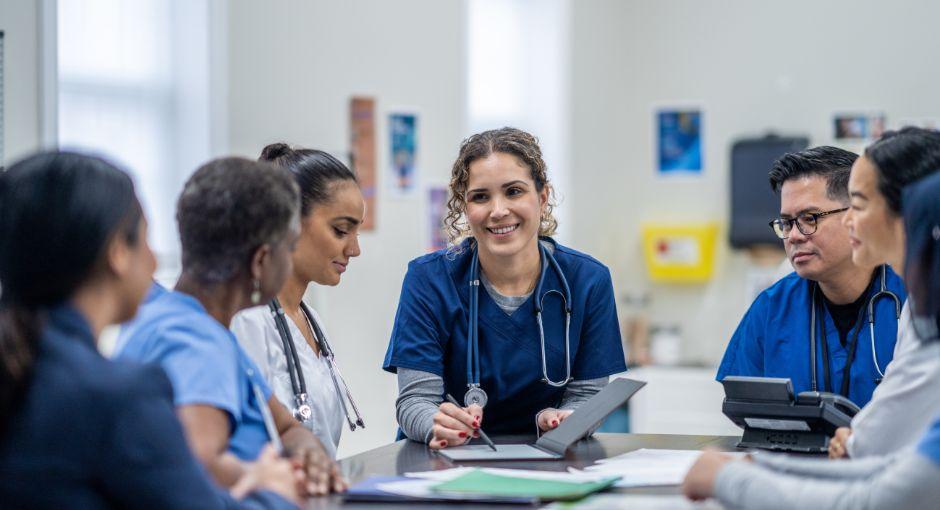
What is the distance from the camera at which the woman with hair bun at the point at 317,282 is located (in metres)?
2.12

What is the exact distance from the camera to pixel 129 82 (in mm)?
3486

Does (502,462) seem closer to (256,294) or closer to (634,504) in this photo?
(634,504)

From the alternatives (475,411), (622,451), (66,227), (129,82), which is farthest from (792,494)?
(129,82)

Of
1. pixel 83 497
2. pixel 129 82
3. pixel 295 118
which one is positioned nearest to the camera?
pixel 83 497

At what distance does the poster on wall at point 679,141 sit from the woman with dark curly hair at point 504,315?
3.24 m

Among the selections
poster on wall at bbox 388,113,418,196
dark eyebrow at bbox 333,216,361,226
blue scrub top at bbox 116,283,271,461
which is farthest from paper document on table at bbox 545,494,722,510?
poster on wall at bbox 388,113,418,196

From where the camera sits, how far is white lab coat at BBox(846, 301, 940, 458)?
5.21 ft

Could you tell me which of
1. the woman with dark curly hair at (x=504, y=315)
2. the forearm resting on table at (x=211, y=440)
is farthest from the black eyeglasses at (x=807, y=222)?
the forearm resting on table at (x=211, y=440)

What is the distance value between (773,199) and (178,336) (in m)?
4.29

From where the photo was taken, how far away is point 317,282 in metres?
2.30

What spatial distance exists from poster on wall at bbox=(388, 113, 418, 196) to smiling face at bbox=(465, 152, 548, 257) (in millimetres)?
1822

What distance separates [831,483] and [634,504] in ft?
0.89

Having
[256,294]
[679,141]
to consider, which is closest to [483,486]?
[256,294]

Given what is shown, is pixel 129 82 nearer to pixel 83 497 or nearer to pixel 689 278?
pixel 83 497
